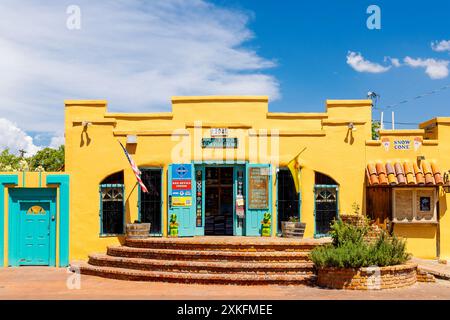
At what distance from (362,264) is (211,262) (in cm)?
382

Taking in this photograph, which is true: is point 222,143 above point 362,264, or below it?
above

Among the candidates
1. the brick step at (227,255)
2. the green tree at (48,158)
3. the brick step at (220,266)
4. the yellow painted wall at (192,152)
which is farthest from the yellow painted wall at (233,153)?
the green tree at (48,158)

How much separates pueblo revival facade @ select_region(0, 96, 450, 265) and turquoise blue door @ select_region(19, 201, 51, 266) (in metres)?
0.06

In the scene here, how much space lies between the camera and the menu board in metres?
17.2

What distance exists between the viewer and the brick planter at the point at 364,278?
12655mm

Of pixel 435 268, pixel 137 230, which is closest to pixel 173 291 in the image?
pixel 137 230

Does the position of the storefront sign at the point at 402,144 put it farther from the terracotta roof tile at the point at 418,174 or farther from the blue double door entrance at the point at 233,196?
the blue double door entrance at the point at 233,196

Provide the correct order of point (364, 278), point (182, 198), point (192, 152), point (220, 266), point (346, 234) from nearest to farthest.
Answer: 1. point (364, 278)
2. point (346, 234)
3. point (220, 266)
4. point (182, 198)
5. point (192, 152)

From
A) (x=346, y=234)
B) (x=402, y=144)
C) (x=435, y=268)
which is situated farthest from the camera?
(x=402, y=144)

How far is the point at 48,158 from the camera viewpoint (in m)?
50.9

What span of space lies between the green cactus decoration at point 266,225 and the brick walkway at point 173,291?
12.3ft

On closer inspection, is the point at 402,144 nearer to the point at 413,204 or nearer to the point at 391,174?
the point at 391,174

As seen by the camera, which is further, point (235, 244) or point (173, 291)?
point (235, 244)
